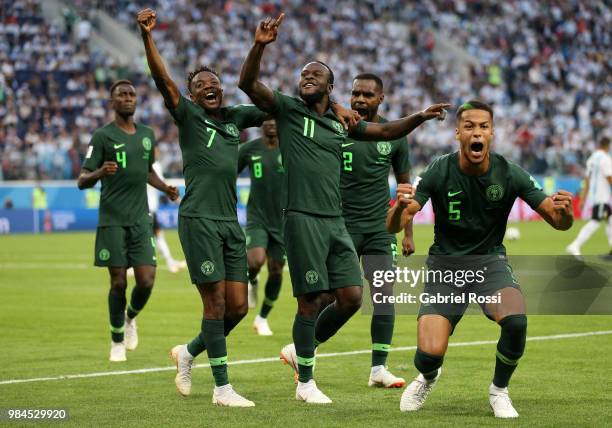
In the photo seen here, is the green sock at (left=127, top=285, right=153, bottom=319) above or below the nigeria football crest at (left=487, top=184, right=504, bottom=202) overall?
below

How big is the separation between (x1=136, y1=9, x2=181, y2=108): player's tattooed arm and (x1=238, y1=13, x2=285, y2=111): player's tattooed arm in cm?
57

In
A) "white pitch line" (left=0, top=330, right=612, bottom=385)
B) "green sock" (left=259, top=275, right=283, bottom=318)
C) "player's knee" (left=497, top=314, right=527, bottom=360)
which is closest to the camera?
"player's knee" (left=497, top=314, right=527, bottom=360)

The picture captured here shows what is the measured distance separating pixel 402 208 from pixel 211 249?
1.70 meters

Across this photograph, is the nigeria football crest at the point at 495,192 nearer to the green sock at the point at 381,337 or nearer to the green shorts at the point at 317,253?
the green shorts at the point at 317,253

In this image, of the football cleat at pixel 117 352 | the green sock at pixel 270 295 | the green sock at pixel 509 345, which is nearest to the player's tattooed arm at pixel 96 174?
the football cleat at pixel 117 352

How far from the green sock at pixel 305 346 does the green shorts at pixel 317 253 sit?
0.78 ft

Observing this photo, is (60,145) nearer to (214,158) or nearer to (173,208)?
(173,208)

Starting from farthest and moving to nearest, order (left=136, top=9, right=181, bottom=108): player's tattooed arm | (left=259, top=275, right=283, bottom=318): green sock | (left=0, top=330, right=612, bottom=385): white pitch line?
(left=259, top=275, right=283, bottom=318): green sock, (left=0, top=330, right=612, bottom=385): white pitch line, (left=136, top=9, right=181, bottom=108): player's tattooed arm

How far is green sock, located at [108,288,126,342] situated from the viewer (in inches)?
448

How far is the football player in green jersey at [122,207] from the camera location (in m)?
11.4

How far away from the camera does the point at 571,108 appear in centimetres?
4819

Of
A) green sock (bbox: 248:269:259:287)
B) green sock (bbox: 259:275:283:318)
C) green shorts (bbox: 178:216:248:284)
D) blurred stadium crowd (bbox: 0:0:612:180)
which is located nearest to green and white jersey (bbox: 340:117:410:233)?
green shorts (bbox: 178:216:248:284)

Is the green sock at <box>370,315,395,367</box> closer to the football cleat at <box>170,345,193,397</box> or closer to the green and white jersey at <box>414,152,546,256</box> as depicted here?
the football cleat at <box>170,345,193,397</box>

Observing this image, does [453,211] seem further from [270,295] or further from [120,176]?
[270,295]
